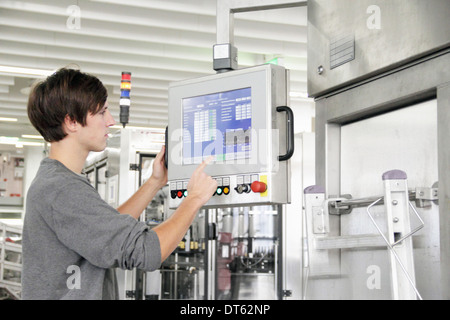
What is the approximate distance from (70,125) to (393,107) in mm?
1201

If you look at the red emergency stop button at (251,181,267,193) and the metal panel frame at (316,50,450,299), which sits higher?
the metal panel frame at (316,50,450,299)

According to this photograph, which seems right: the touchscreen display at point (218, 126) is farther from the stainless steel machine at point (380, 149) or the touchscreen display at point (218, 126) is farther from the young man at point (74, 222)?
the stainless steel machine at point (380, 149)

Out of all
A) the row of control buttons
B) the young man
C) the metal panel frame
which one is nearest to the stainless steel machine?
the metal panel frame

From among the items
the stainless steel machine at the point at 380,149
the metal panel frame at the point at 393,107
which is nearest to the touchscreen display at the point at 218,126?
the stainless steel machine at the point at 380,149

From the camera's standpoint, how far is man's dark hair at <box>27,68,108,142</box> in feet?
5.53

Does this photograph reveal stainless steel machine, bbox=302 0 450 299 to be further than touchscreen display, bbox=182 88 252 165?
No

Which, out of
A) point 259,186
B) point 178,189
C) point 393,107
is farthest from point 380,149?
point 178,189

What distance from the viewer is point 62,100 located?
1.68m

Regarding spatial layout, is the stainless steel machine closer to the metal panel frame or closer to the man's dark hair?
the metal panel frame

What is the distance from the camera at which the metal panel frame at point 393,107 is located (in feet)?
6.02

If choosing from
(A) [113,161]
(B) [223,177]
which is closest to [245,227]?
(A) [113,161]

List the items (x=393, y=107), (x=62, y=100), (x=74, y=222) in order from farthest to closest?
1. (x=393, y=107)
2. (x=62, y=100)
3. (x=74, y=222)

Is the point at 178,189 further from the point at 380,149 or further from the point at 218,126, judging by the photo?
the point at 380,149

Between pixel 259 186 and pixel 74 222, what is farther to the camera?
pixel 259 186
